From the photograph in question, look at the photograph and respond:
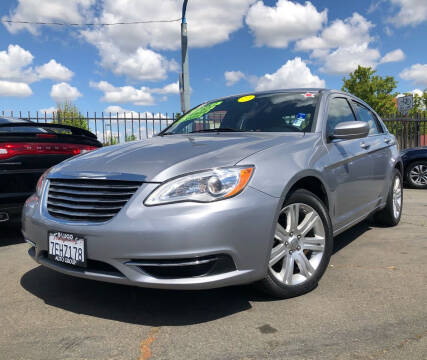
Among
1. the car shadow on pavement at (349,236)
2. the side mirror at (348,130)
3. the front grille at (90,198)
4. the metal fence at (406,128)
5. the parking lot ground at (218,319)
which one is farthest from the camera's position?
the metal fence at (406,128)

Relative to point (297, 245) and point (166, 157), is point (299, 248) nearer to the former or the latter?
point (297, 245)

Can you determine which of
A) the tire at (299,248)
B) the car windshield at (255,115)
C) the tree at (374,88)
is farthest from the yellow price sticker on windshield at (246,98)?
the tree at (374,88)

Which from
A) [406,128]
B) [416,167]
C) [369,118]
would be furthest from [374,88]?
[369,118]

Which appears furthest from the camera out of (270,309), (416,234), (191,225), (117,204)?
(416,234)

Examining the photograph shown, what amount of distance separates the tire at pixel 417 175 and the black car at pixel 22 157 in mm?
7245

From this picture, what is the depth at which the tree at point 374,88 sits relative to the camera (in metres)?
33.8

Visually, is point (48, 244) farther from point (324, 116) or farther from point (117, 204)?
point (324, 116)

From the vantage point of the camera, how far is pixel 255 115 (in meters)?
3.63

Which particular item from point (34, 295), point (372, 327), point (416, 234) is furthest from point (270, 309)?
point (416, 234)

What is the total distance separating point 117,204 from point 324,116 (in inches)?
75.2

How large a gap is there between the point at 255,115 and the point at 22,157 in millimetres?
2290

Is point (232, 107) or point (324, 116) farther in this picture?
point (232, 107)

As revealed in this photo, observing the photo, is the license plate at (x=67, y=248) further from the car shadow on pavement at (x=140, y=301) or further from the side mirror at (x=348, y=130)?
the side mirror at (x=348, y=130)

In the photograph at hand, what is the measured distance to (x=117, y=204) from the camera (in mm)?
2363
